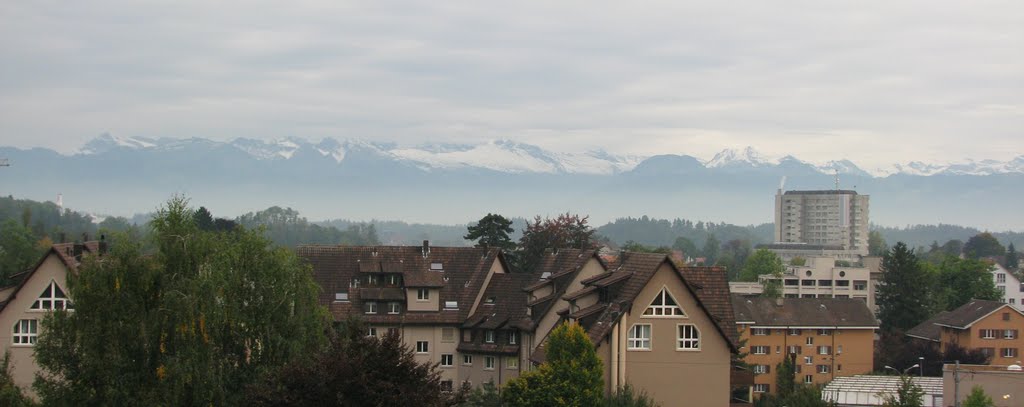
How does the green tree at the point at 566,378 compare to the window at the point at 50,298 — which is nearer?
the green tree at the point at 566,378

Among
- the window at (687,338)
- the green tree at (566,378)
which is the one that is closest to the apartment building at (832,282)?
the window at (687,338)

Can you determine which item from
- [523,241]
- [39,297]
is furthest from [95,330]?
[523,241]

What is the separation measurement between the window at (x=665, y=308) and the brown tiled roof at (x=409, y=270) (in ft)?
69.1

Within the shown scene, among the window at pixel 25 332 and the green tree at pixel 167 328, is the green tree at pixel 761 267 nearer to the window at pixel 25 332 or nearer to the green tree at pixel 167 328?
the window at pixel 25 332

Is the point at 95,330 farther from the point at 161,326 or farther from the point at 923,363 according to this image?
the point at 923,363

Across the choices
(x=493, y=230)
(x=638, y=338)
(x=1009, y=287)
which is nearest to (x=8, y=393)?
(x=638, y=338)

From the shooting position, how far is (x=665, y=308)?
→ 138ft

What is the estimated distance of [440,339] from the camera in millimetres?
62062

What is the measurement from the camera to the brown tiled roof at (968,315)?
91.8 metres

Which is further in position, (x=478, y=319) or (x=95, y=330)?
(x=478, y=319)

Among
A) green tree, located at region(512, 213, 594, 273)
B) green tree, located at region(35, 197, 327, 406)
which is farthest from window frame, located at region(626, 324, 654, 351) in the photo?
green tree, located at region(512, 213, 594, 273)

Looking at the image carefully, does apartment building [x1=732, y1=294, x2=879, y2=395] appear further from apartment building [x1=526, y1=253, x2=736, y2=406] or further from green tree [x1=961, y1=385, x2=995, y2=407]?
apartment building [x1=526, y1=253, x2=736, y2=406]

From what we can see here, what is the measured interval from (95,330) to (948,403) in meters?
39.9

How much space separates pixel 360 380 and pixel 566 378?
13.0 metres
